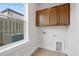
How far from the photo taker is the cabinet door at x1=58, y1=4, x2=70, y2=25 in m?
2.47

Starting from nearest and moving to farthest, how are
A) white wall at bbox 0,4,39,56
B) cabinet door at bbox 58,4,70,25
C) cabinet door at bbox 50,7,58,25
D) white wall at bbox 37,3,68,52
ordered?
1. white wall at bbox 0,4,39,56
2. white wall at bbox 37,3,68,52
3. cabinet door at bbox 58,4,70,25
4. cabinet door at bbox 50,7,58,25

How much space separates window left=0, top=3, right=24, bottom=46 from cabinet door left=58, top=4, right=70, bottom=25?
1.09 m

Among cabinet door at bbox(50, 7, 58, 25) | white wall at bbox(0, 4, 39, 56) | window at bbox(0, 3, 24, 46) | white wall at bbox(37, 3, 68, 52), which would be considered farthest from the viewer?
cabinet door at bbox(50, 7, 58, 25)

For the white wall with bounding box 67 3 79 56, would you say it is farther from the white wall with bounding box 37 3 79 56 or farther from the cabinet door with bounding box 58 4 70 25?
the cabinet door with bounding box 58 4 70 25

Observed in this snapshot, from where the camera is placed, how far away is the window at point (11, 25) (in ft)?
4.84

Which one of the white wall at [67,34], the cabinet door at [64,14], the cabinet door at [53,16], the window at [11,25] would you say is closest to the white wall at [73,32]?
the white wall at [67,34]

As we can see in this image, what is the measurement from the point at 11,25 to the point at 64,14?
1.42 m

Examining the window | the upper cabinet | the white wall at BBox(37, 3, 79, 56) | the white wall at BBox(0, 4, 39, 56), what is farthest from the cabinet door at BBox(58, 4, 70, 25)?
the window

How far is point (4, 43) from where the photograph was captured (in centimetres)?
148

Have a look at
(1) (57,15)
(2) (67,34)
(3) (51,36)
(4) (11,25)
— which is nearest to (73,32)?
(2) (67,34)

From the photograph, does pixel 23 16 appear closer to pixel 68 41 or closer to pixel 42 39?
pixel 42 39

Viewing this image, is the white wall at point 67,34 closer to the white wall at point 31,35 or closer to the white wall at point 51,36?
the white wall at point 51,36

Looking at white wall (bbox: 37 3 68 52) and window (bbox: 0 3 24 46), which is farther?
white wall (bbox: 37 3 68 52)

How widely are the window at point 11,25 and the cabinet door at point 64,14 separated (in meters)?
1.09
